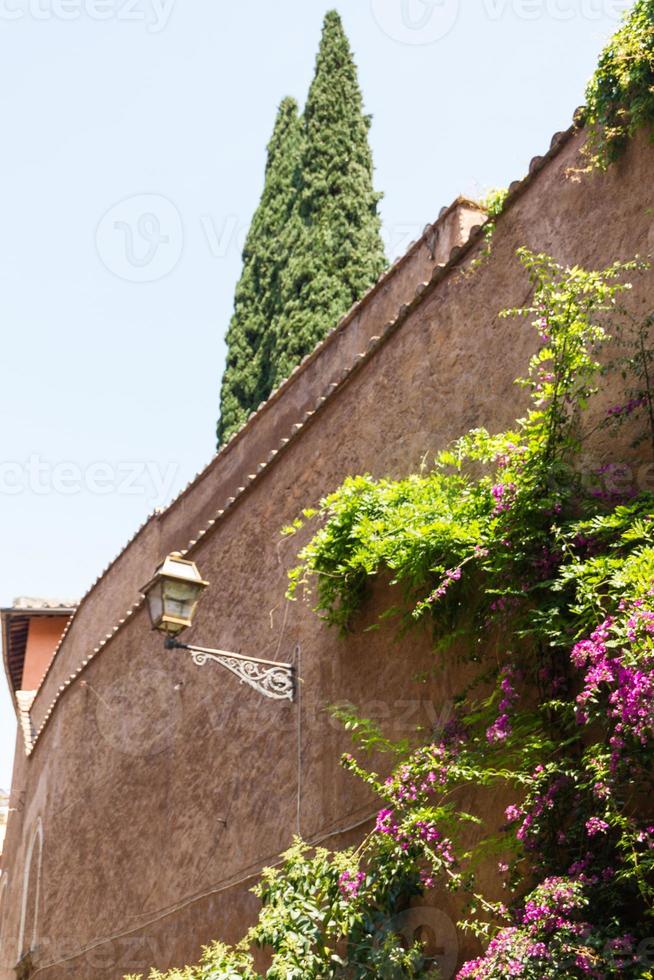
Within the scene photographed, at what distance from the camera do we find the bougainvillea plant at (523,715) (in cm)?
504

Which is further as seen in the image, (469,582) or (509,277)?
(509,277)

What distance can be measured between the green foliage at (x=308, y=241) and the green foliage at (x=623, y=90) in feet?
33.7

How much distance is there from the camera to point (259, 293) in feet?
64.3

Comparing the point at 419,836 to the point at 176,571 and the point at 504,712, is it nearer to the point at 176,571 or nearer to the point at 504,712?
the point at 504,712

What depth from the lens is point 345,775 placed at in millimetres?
7391

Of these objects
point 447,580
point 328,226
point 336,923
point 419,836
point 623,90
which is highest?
point 328,226

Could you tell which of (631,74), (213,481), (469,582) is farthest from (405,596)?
(213,481)

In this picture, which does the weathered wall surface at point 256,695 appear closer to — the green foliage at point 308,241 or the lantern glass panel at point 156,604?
the lantern glass panel at point 156,604

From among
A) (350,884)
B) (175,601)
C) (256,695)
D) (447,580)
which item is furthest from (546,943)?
(256,695)

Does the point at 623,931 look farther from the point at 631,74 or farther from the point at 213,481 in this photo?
the point at 213,481

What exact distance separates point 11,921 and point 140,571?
11.9 ft

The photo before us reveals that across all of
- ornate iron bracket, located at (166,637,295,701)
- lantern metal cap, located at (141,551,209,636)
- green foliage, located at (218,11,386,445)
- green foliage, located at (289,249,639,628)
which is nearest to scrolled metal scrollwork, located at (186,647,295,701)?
ornate iron bracket, located at (166,637,295,701)

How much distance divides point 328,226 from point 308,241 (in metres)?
0.33

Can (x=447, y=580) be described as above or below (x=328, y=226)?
below
